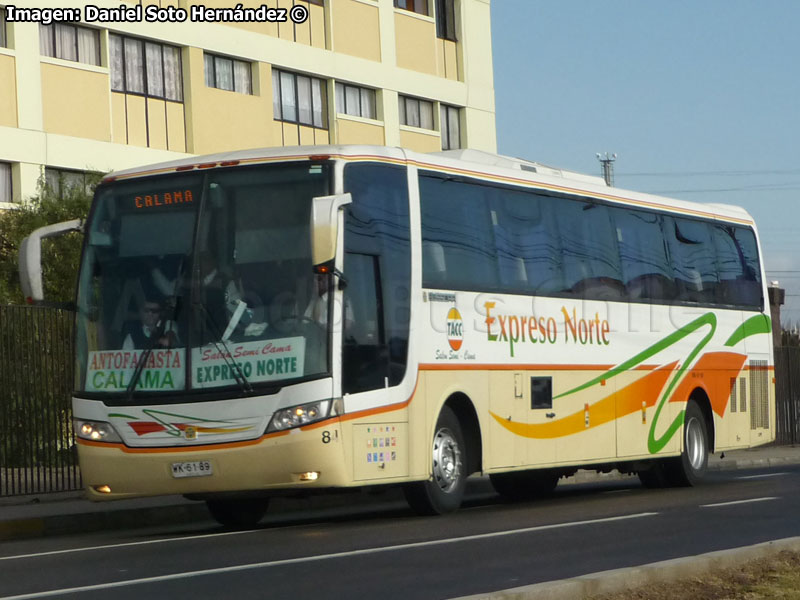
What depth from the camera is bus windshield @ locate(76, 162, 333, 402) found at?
532 inches

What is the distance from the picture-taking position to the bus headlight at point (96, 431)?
46.1 feet

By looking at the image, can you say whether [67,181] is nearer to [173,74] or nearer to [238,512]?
[173,74]

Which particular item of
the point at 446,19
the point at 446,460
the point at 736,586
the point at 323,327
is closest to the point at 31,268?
the point at 323,327

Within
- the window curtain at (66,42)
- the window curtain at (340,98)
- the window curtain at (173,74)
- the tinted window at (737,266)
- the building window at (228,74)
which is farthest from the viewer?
the window curtain at (340,98)

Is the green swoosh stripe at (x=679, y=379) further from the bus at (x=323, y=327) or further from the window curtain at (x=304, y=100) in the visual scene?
the window curtain at (x=304, y=100)

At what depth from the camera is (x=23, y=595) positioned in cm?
941

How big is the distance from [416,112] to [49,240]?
52.2ft

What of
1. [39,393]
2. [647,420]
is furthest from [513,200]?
[39,393]

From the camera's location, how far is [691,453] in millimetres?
20266

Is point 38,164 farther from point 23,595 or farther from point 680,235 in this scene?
point 23,595

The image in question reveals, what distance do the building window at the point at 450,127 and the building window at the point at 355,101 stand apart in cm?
298

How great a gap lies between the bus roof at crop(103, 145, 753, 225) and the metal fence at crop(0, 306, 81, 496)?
476 centimetres

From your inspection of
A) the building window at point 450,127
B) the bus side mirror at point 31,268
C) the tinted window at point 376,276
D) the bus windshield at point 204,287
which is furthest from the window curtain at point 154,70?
the tinted window at point 376,276

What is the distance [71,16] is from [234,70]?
204 inches
